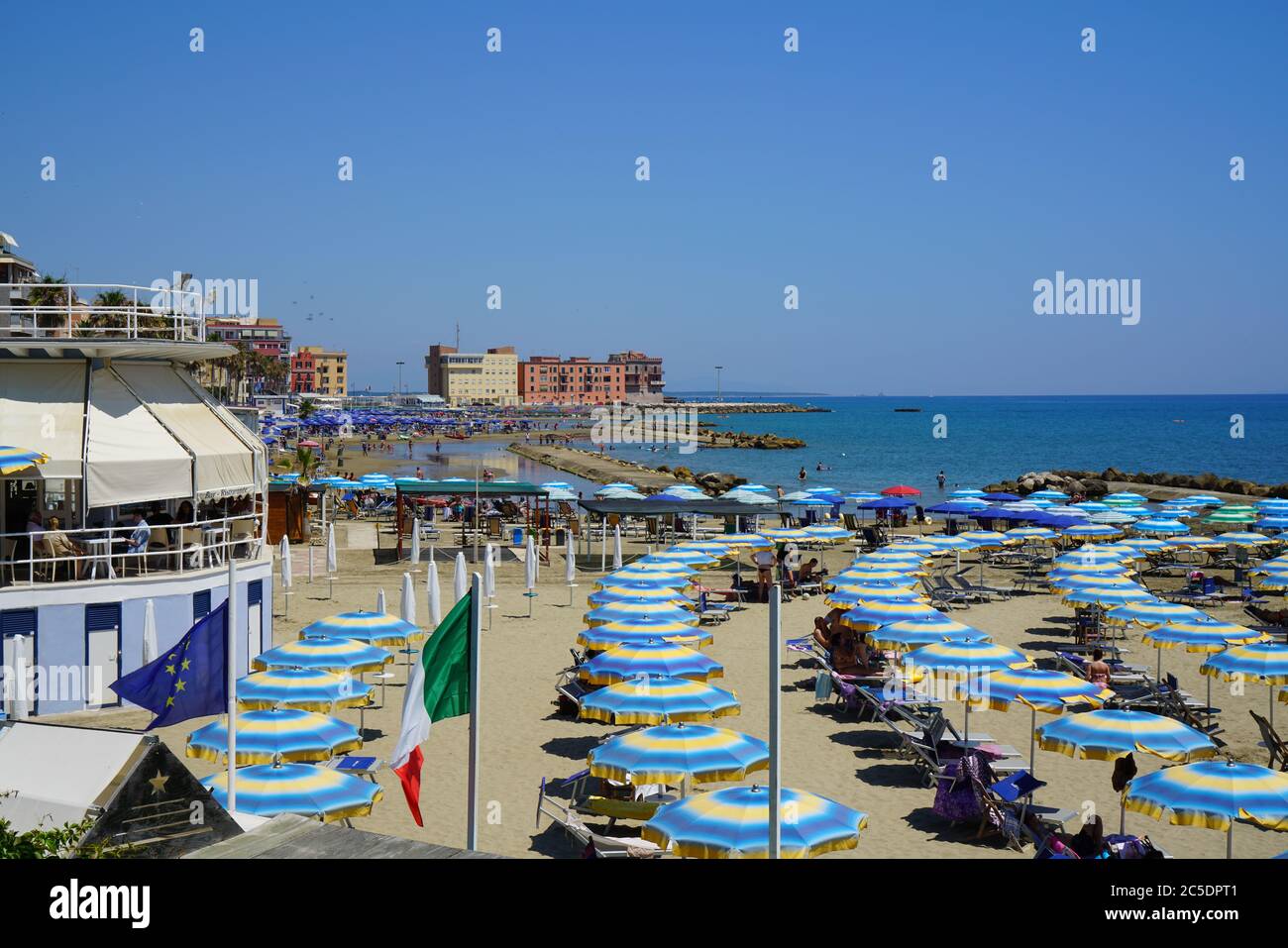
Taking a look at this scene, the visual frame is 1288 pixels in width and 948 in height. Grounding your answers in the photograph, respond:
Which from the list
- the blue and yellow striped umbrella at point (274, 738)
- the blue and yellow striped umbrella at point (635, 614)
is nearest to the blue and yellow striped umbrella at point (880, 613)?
the blue and yellow striped umbrella at point (635, 614)

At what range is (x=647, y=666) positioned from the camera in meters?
14.6

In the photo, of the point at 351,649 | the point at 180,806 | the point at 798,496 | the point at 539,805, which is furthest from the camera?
the point at 798,496

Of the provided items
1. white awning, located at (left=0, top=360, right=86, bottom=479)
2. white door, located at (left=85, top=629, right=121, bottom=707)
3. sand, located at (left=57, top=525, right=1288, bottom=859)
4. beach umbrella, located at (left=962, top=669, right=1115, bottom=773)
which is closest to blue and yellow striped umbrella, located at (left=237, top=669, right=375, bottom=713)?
sand, located at (left=57, top=525, right=1288, bottom=859)

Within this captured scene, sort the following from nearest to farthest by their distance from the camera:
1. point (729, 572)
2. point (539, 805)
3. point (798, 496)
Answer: point (539, 805)
point (729, 572)
point (798, 496)

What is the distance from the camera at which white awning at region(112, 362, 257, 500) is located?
18.6 m

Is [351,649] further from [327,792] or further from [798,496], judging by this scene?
[798,496]

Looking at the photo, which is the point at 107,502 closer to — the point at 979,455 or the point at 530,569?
the point at 530,569

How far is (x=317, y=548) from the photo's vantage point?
34000 millimetres

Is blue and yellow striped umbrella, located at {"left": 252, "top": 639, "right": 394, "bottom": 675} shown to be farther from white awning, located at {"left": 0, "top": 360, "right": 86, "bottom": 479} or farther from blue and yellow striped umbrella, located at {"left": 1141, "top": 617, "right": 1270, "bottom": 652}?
blue and yellow striped umbrella, located at {"left": 1141, "top": 617, "right": 1270, "bottom": 652}

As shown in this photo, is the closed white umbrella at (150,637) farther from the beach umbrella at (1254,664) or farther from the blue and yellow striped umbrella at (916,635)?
the beach umbrella at (1254,664)
